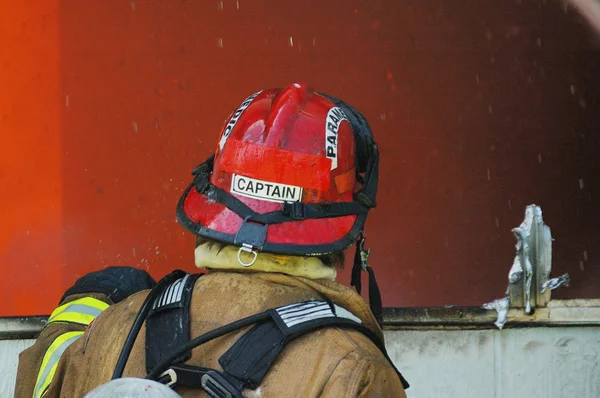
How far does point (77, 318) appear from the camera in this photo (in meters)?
2.31

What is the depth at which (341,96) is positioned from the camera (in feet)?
13.9

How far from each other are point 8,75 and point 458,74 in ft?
6.63

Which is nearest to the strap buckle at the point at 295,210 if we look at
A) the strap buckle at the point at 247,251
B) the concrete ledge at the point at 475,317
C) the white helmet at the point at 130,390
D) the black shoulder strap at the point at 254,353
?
the strap buckle at the point at 247,251

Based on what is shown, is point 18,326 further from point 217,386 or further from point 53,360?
point 217,386

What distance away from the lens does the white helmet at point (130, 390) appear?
55.6 inches

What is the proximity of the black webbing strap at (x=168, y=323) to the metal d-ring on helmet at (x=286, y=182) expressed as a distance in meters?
0.14

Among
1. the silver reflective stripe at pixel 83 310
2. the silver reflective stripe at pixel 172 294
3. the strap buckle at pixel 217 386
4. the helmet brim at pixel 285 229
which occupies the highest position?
the helmet brim at pixel 285 229

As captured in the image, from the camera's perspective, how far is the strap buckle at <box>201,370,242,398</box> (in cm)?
168

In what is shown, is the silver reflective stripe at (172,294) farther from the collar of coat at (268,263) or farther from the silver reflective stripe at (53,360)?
the silver reflective stripe at (53,360)

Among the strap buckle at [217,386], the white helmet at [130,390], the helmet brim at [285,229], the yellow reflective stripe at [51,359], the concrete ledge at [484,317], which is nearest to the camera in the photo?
the white helmet at [130,390]

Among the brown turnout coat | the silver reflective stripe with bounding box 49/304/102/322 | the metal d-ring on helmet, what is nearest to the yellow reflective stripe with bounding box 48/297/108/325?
the silver reflective stripe with bounding box 49/304/102/322

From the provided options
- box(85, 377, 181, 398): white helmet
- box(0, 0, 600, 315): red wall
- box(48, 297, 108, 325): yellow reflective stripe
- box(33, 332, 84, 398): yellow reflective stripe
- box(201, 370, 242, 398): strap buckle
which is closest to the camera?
box(85, 377, 181, 398): white helmet

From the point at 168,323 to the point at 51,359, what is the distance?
1.75 feet

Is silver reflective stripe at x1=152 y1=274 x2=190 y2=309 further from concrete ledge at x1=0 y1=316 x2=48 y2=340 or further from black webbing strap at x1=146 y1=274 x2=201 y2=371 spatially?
concrete ledge at x1=0 y1=316 x2=48 y2=340
